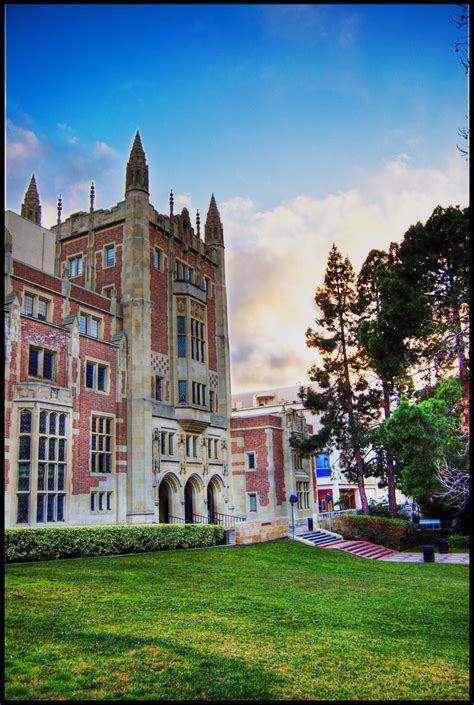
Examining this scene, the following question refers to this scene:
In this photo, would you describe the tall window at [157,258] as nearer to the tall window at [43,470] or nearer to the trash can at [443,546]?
the tall window at [43,470]

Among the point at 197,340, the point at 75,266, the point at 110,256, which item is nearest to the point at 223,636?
the point at 197,340

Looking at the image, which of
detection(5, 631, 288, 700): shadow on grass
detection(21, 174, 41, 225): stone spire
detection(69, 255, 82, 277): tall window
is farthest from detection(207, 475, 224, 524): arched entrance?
detection(5, 631, 288, 700): shadow on grass

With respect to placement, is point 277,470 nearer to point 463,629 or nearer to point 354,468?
point 354,468

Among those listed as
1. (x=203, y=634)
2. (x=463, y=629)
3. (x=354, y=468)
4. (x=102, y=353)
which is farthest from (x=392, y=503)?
(x=203, y=634)

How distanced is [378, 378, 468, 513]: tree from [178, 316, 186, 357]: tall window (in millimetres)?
13054

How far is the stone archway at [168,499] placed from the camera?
34.5 m

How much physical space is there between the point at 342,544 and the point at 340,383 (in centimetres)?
1162

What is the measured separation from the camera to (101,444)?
30.6 metres

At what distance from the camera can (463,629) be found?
12.7 meters

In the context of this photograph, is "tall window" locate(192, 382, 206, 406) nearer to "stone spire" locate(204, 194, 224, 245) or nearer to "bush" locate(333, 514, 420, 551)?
"stone spire" locate(204, 194, 224, 245)

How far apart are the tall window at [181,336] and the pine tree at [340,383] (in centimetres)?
1099

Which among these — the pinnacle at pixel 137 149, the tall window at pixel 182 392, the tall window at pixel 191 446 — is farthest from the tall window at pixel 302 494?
the pinnacle at pixel 137 149

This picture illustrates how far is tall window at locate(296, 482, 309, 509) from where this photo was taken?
4353 centimetres

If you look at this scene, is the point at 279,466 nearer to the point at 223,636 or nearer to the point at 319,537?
the point at 319,537
